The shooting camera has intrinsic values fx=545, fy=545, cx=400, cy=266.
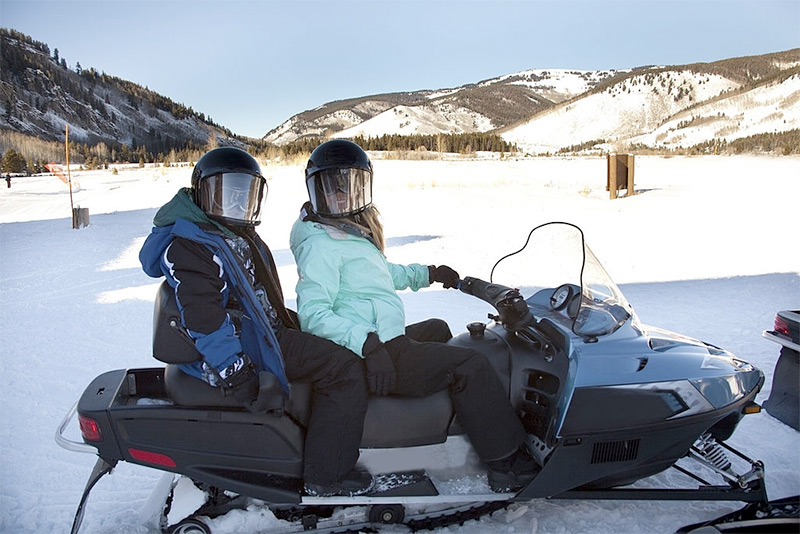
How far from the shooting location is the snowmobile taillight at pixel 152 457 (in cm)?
230

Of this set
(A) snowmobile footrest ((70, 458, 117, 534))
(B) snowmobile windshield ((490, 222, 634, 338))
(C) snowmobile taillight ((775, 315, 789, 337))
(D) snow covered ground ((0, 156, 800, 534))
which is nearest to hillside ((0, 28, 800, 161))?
(D) snow covered ground ((0, 156, 800, 534))

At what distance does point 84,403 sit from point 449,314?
408 centimetres

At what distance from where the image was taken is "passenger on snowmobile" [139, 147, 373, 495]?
85.0 inches

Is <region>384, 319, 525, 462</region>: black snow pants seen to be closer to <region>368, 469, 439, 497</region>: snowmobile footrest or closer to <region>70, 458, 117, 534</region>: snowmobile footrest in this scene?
<region>368, 469, 439, 497</region>: snowmobile footrest

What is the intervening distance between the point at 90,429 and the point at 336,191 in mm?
1502

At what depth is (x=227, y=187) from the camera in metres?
2.53

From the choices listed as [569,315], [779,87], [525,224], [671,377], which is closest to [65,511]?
[569,315]

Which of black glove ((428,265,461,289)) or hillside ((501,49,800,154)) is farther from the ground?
hillside ((501,49,800,154))

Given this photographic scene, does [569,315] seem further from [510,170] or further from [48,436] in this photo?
[510,170]

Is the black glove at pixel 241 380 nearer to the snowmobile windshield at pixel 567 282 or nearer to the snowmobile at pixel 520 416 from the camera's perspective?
the snowmobile at pixel 520 416

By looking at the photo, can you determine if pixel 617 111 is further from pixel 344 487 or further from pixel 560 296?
pixel 344 487

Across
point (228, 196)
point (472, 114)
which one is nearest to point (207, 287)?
point (228, 196)

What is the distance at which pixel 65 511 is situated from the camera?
2742 mm

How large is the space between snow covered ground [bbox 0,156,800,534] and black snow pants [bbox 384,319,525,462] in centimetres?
49
